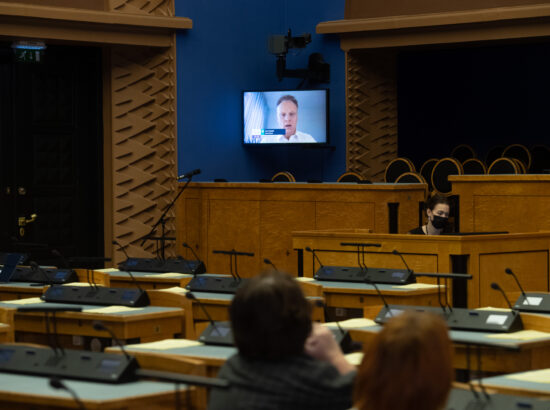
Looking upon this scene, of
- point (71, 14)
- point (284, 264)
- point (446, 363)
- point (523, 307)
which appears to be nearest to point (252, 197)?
point (284, 264)

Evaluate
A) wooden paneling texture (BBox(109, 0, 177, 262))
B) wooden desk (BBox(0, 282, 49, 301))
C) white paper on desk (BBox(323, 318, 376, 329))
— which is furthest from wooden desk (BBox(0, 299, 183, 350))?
wooden paneling texture (BBox(109, 0, 177, 262))

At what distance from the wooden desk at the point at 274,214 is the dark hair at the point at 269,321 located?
24.1 feet

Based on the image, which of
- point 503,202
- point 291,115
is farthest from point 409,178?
point 503,202

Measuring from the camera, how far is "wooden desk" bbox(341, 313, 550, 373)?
15.7 ft

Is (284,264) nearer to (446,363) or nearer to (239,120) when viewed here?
(239,120)

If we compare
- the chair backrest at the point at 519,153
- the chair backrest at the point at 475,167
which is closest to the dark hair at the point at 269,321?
the chair backrest at the point at 475,167

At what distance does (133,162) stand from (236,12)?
2.41 metres

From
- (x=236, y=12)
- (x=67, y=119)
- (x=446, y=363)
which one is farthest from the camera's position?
(x=236, y=12)

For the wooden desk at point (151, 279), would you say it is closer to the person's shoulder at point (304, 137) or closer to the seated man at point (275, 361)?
the seated man at point (275, 361)

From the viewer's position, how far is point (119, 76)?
1224 centimetres

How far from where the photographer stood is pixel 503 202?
30.2 feet

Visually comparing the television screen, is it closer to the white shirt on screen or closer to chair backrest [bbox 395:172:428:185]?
the white shirt on screen

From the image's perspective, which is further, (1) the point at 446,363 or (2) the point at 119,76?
(2) the point at 119,76

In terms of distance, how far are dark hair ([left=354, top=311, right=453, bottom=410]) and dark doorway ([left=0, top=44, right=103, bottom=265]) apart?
9.65 metres
